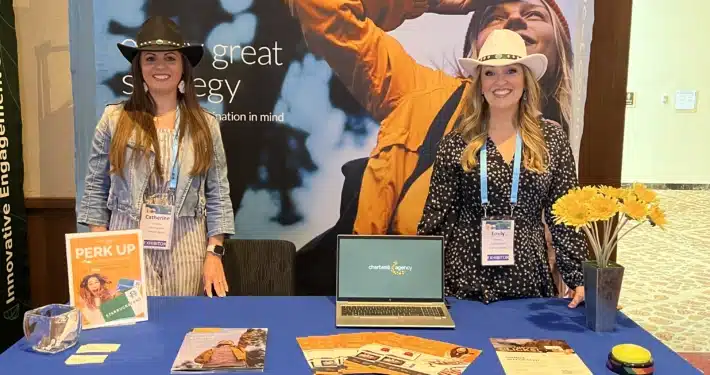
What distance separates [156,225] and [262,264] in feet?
1.75

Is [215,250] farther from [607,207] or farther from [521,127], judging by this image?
[607,207]

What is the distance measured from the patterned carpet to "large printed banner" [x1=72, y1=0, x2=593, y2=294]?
1.86 meters

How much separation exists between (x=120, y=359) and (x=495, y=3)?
7.47ft

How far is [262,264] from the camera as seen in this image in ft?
8.48

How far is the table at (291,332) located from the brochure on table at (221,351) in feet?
0.08

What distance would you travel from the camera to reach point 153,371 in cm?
144

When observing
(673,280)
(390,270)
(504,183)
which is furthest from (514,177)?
(673,280)

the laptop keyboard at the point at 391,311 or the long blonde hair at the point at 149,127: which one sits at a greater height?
the long blonde hair at the point at 149,127

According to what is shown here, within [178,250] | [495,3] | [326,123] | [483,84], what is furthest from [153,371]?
[495,3]

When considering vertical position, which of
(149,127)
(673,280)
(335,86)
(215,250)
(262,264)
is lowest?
(673,280)

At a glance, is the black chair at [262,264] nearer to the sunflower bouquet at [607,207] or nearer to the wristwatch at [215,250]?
the wristwatch at [215,250]

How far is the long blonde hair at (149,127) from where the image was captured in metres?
2.17

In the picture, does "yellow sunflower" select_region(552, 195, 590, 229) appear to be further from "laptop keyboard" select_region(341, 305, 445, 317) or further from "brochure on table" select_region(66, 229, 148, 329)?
"brochure on table" select_region(66, 229, 148, 329)

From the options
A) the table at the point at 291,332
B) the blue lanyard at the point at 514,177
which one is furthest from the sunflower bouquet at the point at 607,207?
the blue lanyard at the point at 514,177
